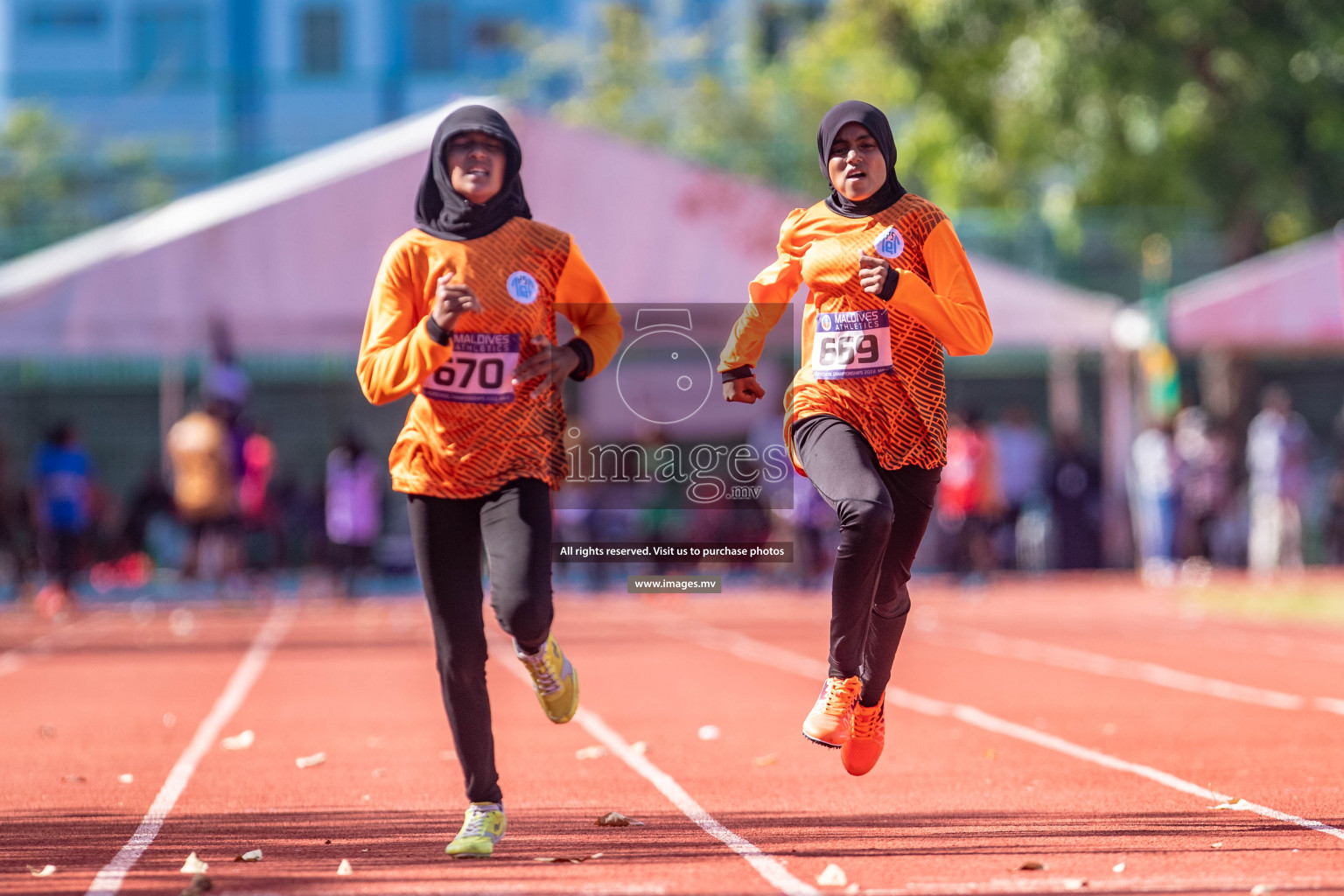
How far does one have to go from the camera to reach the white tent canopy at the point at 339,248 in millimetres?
19031

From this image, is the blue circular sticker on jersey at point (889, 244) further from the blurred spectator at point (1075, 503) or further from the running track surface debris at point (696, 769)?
the blurred spectator at point (1075, 503)

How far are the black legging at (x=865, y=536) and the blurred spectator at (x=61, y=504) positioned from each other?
1466cm

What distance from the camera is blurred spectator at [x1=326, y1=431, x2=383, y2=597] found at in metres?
21.2

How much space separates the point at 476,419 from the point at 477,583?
49 cm

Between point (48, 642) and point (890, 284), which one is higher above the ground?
point (890, 284)

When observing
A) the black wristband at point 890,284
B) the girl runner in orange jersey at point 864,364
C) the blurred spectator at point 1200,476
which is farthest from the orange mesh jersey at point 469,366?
the blurred spectator at point 1200,476

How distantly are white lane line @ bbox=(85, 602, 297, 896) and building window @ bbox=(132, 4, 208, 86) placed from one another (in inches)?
1524

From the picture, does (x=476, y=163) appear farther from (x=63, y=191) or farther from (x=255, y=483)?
(x=63, y=191)

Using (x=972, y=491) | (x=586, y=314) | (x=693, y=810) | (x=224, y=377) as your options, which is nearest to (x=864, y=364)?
(x=586, y=314)

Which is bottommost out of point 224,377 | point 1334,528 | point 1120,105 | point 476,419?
point 1334,528

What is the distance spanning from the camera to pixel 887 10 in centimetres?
2722

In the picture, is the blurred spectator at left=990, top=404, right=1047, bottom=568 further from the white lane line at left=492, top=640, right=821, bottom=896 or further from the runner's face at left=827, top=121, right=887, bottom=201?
the runner's face at left=827, top=121, right=887, bottom=201

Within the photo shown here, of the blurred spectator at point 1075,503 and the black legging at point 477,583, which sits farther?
the blurred spectator at point 1075,503

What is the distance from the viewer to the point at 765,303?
6699 millimetres
